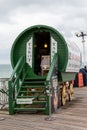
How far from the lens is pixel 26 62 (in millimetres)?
12727

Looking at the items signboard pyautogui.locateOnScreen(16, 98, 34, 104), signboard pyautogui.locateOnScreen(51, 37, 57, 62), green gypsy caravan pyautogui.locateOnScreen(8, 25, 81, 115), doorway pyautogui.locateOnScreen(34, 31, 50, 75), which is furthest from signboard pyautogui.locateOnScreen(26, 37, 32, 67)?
signboard pyautogui.locateOnScreen(16, 98, 34, 104)

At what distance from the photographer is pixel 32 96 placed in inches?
435

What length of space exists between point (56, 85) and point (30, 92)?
0.99 metres

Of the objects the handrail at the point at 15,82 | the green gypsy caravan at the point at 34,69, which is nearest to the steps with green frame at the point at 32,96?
the green gypsy caravan at the point at 34,69

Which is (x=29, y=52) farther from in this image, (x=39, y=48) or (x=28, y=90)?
(x=39, y=48)

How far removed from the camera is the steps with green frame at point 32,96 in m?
10.6

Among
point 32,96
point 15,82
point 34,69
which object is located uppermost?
point 34,69

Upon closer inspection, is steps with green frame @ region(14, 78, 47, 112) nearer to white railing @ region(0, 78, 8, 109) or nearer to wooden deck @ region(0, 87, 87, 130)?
wooden deck @ region(0, 87, 87, 130)

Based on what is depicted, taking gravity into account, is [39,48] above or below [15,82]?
above

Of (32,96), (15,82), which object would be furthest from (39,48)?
(32,96)

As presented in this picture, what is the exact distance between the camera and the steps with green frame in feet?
34.6

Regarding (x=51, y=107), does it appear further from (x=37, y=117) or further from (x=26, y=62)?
(x=26, y=62)

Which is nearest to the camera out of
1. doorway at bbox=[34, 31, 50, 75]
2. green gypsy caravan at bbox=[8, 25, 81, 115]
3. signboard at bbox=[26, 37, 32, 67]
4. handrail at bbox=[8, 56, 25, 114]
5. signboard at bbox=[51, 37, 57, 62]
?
handrail at bbox=[8, 56, 25, 114]

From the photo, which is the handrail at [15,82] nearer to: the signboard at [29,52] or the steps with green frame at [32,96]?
the steps with green frame at [32,96]
